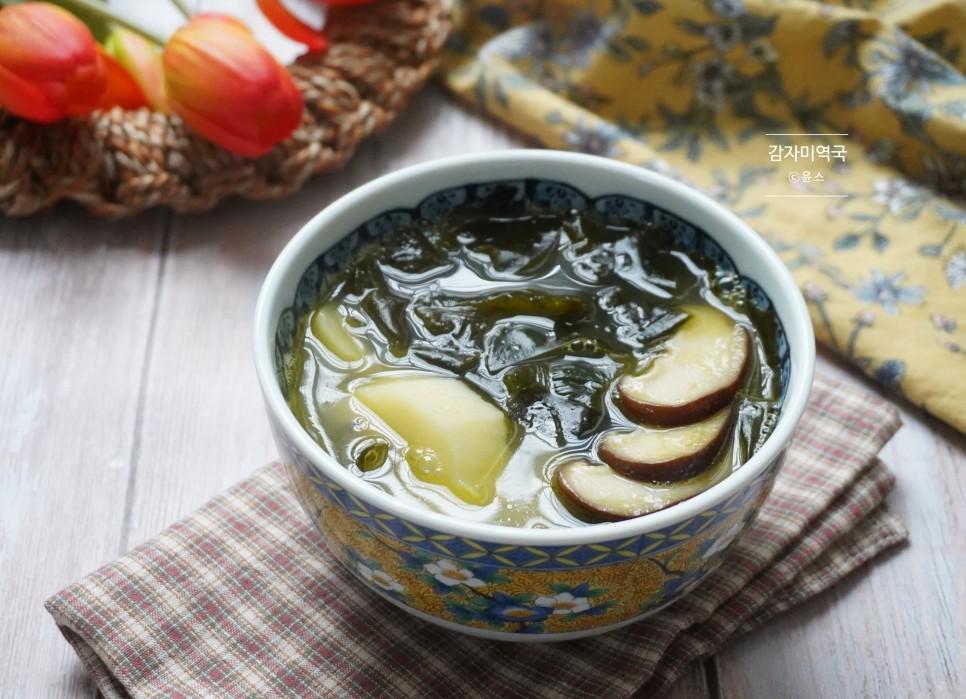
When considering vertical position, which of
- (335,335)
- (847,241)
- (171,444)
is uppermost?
(335,335)

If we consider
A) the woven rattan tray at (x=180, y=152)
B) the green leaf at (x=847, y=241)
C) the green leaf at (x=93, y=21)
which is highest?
the green leaf at (x=93, y=21)

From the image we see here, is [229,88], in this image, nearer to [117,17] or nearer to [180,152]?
[180,152]

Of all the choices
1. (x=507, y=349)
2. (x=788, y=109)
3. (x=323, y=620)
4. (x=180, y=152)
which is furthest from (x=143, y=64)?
(x=788, y=109)

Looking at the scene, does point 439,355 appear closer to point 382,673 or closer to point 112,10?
point 382,673

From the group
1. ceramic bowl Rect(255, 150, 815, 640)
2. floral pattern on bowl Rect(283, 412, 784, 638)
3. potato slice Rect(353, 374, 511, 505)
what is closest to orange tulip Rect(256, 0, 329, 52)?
ceramic bowl Rect(255, 150, 815, 640)

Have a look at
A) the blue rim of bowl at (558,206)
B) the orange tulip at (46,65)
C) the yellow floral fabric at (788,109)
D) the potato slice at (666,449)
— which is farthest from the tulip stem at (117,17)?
the potato slice at (666,449)

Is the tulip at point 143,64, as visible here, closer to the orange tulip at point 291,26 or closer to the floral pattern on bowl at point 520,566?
the orange tulip at point 291,26
